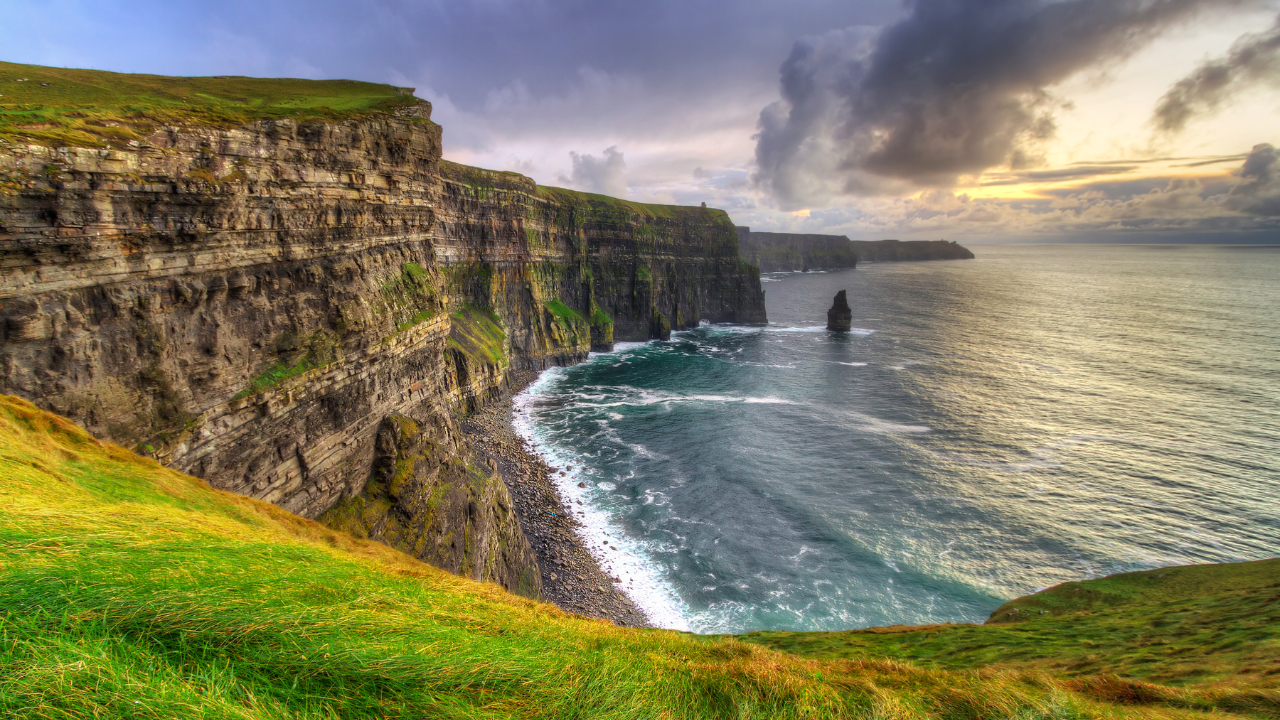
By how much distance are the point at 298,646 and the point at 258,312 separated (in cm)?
1731

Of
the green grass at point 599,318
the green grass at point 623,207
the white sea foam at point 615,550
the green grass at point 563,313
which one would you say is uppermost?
the green grass at point 623,207

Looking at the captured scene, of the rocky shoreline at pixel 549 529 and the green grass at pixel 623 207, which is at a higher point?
the green grass at pixel 623 207

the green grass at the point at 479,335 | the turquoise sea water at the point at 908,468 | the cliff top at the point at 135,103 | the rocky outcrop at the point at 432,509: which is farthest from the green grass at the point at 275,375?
the green grass at the point at 479,335

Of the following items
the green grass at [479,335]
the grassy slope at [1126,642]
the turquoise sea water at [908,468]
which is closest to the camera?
the grassy slope at [1126,642]

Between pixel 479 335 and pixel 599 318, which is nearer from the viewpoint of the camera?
pixel 479 335

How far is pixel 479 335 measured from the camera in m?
63.3

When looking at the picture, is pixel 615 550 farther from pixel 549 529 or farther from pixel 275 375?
Result: pixel 275 375

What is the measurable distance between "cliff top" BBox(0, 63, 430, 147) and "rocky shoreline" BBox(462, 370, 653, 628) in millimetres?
23334

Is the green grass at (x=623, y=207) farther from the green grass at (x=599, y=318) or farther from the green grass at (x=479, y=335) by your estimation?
the green grass at (x=479, y=335)

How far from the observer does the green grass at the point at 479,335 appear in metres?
58.2

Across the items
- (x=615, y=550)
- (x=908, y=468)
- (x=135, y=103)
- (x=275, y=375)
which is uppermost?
(x=135, y=103)

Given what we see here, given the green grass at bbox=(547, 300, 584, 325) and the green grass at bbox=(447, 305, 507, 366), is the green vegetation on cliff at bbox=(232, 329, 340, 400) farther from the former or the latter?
the green grass at bbox=(547, 300, 584, 325)

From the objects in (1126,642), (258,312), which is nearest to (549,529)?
(258,312)

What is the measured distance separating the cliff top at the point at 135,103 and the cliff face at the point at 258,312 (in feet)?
2.04
